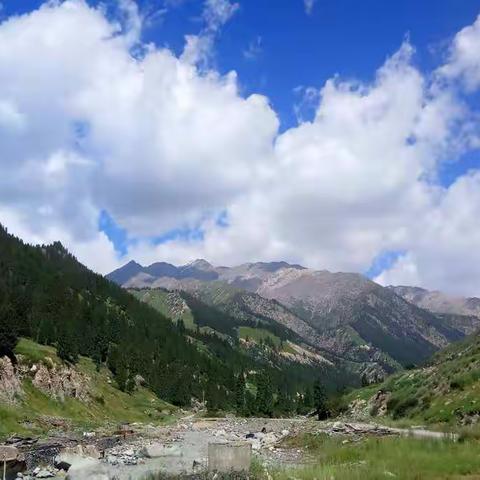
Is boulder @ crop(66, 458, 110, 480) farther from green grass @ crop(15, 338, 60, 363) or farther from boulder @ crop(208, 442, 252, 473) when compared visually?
green grass @ crop(15, 338, 60, 363)

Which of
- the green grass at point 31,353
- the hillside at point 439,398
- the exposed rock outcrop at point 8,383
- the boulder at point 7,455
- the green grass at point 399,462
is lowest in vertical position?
the green grass at point 399,462

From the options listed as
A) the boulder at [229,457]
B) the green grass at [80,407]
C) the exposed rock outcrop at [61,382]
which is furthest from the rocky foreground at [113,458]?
the exposed rock outcrop at [61,382]

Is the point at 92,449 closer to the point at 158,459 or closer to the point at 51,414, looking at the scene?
the point at 158,459

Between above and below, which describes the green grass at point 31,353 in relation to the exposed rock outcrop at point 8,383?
above

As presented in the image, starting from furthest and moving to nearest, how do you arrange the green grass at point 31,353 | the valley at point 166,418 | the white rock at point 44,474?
the green grass at point 31,353 < the white rock at point 44,474 < the valley at point 166,418

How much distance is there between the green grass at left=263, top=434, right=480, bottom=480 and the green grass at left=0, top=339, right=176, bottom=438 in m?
42.3

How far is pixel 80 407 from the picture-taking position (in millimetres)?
101125

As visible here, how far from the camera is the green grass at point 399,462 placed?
2177cm

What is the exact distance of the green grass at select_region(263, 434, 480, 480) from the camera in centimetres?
2177

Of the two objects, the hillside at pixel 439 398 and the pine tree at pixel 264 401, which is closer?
the hillside at pixel 439 398

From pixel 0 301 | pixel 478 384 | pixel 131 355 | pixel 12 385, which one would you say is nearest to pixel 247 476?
pixel 478 384

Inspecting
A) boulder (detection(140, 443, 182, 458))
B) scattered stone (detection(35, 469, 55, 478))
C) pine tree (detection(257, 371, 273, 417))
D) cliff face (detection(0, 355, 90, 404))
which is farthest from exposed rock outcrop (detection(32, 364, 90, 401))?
pine tree (detection(257, 371, 273, 417))

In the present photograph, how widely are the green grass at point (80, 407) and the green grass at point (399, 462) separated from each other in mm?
42293

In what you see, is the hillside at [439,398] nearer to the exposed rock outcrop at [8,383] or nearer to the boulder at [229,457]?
the boulder at [229,457]
